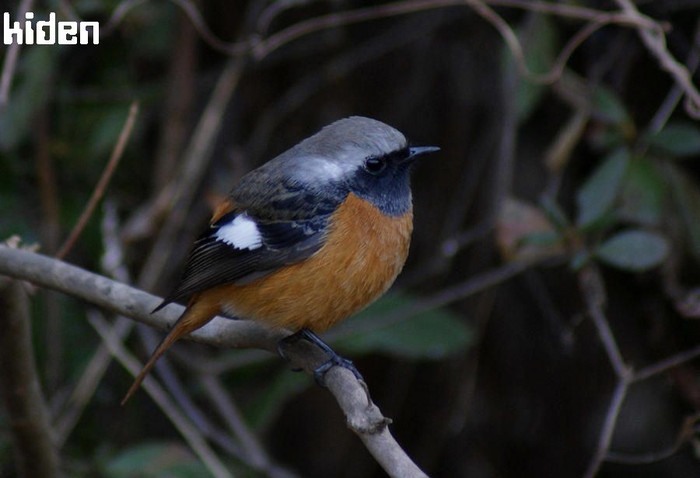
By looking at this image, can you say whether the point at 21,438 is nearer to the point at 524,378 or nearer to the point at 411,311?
the point at 411,311

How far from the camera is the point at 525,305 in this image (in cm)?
455

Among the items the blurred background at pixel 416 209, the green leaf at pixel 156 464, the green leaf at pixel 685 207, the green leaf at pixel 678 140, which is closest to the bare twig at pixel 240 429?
the blurred background at pixel 416 209

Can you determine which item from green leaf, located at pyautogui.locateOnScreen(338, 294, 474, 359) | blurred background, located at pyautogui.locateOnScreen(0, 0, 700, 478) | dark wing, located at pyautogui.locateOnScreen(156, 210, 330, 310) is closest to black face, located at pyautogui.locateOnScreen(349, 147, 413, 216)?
dark wing, located at pyautogui.locateOnScreen(156, 210, 330, 310)

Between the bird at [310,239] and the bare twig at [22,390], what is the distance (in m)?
0.38

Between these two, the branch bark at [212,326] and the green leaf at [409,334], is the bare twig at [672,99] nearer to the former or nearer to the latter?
the green leaf at [409,334]

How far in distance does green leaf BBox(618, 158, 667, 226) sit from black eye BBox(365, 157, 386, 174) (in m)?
1.01

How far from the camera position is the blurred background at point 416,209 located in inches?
138

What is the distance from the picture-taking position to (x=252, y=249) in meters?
2.61

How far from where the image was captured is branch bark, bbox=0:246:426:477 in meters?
1.92

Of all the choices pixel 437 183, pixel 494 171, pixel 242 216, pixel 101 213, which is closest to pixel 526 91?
pixel 494 171

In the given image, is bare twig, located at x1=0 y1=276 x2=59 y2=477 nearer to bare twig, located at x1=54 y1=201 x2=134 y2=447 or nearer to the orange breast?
the orange breast

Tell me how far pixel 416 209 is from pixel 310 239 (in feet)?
6.91

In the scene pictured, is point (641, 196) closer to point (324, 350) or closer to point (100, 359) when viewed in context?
point (324, 350)

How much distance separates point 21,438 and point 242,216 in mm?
867
